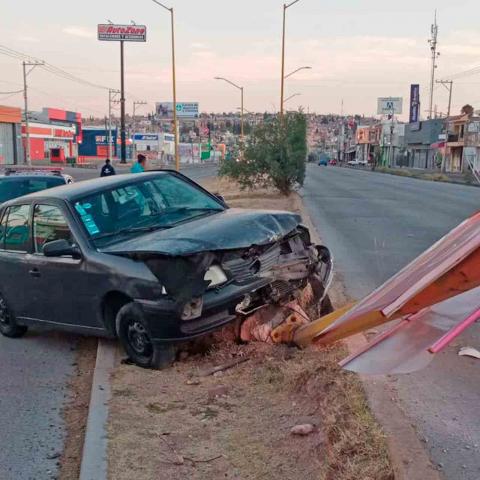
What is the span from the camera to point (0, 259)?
23.2ft

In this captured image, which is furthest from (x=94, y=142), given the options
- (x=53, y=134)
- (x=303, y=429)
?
(x=303, y=429)

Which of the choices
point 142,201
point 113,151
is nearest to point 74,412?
point 142,201

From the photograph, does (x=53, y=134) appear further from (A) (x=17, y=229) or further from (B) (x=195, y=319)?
(B) (x=195, y=319)

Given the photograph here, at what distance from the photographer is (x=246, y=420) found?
4512 millimetres

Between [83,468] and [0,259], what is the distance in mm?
3755

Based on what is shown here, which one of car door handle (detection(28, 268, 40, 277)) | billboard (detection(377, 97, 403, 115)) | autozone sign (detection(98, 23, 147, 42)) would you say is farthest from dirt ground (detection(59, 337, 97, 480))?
billboard (detection(377, 97, 403, 115))

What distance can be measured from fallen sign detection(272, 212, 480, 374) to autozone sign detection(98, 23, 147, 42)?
248 feet

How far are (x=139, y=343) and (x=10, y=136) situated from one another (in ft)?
248

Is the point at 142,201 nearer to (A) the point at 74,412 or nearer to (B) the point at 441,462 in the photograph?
(A) the point at 74,412

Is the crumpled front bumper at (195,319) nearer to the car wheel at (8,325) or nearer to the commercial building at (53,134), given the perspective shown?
the car wheel at (8,325)

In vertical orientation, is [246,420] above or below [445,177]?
above

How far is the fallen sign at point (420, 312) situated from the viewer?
2.73m

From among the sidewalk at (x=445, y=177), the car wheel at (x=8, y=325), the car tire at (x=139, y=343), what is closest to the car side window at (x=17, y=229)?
the car wheel at (x=8, y=325)

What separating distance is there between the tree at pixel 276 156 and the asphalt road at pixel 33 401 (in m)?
18.7
